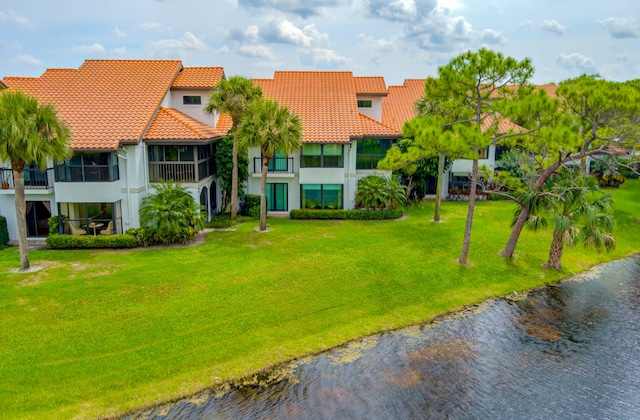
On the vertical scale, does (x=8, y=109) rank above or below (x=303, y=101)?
below

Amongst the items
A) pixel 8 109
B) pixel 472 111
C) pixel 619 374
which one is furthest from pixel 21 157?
pixel 619 374

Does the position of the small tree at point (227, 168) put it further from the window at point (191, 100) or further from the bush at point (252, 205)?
the window at point (191, 100)

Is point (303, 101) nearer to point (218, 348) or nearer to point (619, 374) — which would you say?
point (218, 348)

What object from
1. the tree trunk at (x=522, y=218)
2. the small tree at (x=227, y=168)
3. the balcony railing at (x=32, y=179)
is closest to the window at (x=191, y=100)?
the small tree at (x=227, y=168)

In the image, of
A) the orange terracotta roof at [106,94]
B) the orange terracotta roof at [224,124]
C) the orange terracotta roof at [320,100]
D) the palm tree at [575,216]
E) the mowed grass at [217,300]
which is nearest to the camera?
the mowed grass at [217,300]

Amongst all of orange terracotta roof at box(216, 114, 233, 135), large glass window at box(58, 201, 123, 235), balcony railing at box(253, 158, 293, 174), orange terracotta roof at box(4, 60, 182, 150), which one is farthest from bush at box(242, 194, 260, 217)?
large glass window at box(58, 201, 123, 235)

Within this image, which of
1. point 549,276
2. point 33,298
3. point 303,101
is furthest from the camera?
point 303,101

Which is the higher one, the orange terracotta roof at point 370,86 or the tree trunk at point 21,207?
the orange terracotta roof at point 370,86
